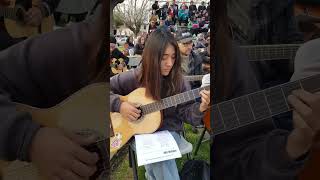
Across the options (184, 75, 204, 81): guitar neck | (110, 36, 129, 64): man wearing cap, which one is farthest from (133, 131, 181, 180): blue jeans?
(110, 36, 129, 64): man wearing cap

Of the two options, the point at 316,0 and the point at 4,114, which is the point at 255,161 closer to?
the point at 316,0

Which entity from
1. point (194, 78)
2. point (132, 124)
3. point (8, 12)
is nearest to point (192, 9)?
point (194, 78)

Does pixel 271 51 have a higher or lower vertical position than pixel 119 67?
higher

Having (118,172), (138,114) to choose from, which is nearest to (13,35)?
(138,114)

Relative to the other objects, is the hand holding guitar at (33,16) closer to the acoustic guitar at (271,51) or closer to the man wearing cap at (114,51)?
the man wearing cap at (114,51)

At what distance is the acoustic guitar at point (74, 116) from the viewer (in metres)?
2.09

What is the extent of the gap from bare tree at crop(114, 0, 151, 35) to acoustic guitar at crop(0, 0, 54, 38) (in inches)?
23.4

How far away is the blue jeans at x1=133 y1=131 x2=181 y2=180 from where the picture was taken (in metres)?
2.75

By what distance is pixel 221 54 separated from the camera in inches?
86.0

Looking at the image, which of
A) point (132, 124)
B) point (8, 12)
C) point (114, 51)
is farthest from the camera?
point (132, 124)

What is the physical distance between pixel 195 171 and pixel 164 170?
0.72 feet

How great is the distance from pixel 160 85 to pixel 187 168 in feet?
2.02

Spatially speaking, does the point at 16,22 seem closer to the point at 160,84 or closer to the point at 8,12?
the point at 8,12

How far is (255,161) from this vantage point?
2223mm
